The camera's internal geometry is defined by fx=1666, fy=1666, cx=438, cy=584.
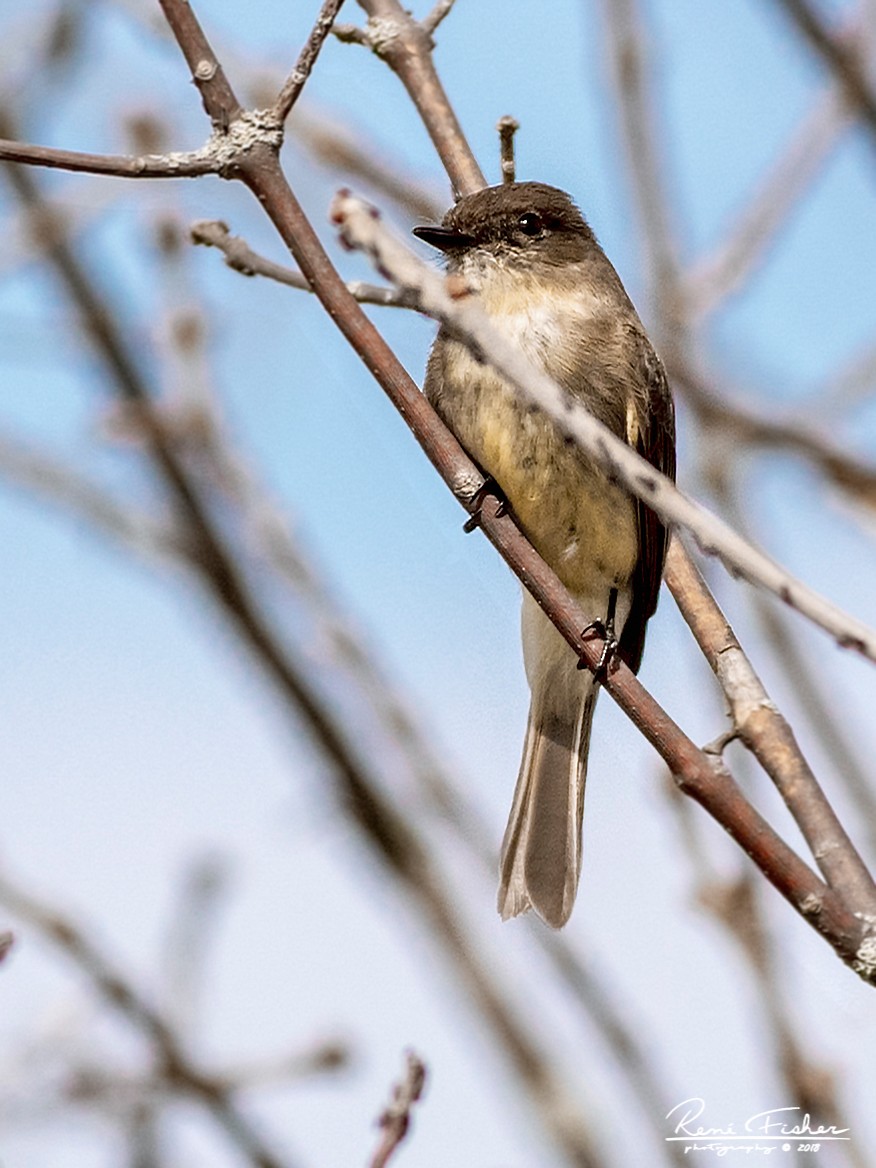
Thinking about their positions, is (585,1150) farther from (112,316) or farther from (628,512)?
(112,316)

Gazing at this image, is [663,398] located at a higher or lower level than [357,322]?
higher

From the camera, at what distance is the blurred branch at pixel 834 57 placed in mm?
3650

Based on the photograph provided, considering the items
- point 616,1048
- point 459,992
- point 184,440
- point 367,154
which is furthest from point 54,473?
point 616,1048

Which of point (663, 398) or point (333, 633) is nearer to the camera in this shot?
point (663, 398)

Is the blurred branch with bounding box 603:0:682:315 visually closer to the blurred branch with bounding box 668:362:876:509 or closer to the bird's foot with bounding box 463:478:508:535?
the blurred branch with bounding box 668:362:876:509

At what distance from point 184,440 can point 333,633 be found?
758 mm

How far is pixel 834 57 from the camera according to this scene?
372 cm

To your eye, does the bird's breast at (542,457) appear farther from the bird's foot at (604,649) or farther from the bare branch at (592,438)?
the bare branch at (592,438)

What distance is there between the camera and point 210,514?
5.04 m

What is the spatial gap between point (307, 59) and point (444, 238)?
5.21 feet

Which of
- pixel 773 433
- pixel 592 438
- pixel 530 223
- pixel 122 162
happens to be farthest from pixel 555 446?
pixel 592 438

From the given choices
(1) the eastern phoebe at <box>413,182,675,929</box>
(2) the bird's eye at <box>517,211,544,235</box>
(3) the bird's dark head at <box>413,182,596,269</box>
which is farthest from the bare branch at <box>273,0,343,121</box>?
(2) the bird's eye at <box>517,211,544,235</box>

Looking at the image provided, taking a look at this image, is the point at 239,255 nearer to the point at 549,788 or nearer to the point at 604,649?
the point at 604,649

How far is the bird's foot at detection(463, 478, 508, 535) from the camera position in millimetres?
2821
